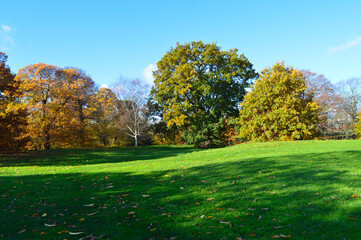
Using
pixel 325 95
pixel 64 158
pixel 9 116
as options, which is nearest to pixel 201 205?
pixel 64 158

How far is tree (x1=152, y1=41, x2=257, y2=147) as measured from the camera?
27.3 m

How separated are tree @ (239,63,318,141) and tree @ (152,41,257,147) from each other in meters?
3.16

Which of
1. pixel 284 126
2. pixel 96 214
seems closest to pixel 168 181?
pixel 96 214

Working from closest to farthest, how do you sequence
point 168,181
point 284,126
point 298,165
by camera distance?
point 168,181 < point 298,165 < point 284,126

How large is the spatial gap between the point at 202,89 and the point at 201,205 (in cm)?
2325

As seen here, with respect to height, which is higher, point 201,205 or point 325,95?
point 325,95

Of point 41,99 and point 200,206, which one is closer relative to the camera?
point 200,206

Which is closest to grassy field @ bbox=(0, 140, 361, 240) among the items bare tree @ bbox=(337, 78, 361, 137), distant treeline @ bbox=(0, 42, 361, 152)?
distant treeline @ bbox=(0, 42, 361, 152)

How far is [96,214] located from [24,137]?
67.0 ft

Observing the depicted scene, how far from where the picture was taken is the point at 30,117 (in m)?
23.2

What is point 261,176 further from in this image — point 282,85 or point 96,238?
point 282,85

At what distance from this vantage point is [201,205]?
16.2 feet

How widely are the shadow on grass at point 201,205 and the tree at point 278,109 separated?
1574 centimetres

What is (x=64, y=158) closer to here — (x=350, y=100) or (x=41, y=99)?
(x=41, y=99)
